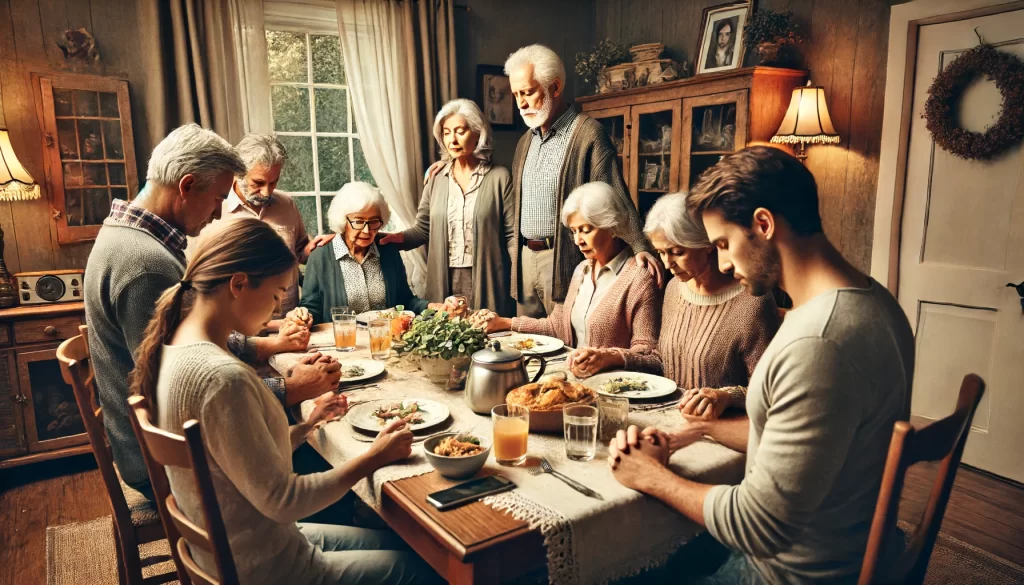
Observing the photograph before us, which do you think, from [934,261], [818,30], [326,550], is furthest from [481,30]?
[326,550]

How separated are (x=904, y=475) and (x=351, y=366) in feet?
4.97

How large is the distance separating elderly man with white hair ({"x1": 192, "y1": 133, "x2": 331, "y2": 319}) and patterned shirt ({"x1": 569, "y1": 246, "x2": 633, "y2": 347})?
3.79 ft

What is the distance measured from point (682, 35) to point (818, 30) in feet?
3.21

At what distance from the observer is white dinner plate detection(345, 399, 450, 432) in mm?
1524

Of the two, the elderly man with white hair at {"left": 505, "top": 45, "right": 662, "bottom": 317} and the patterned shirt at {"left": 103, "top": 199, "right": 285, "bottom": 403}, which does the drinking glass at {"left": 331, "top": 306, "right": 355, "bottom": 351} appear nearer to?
the patterned shirt at {"left": 103, "top": 199, "right": 285, "bottom": 403}

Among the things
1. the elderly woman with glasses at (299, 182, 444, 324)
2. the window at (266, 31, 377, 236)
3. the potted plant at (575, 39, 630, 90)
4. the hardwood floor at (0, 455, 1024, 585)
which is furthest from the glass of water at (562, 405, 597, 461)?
the potted plant at (575, 39, 630, 90)

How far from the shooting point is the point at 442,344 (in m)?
1.82

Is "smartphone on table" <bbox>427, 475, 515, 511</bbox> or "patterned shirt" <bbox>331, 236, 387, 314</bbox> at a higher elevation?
"patterned shirt" <bbox>331, 236, 387, 314</bbox>

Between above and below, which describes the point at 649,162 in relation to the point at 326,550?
above

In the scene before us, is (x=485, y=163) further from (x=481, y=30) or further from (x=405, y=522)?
(x=405, y=522)

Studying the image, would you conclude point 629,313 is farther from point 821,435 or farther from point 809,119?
point 809,119

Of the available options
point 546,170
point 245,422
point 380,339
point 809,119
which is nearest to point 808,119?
point 809,119

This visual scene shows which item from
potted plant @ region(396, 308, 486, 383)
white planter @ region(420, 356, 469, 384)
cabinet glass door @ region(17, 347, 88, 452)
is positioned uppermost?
potted plant @ region(396, 308, 486, 383)

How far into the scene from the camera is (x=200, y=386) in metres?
1.14
